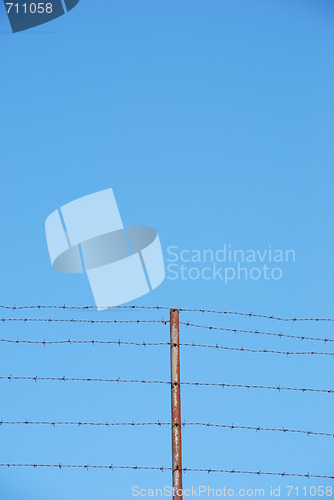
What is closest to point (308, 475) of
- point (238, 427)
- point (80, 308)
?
point (238, 427)

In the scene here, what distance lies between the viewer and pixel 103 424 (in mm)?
5773

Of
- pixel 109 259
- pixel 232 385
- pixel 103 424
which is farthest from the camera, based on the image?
pixel 109 259

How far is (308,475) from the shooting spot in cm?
589

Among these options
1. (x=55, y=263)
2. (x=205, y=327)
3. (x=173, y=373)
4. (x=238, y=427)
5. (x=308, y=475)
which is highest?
(x=55, y=263)

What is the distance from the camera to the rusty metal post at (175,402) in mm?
5781

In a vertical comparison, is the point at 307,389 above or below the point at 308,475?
above

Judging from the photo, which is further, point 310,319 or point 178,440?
point 310,319

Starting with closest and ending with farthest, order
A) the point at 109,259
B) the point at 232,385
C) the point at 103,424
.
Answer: the point at 103,424, the point at 232,385, the point at 109,259

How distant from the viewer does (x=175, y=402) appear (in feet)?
19.7

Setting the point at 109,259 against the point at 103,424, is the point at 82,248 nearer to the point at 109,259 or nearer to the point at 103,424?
the point at 109,259

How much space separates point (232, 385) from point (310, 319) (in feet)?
3.16

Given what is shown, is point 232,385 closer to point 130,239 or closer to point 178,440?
point 178,440

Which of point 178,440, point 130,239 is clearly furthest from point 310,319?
point 130,239

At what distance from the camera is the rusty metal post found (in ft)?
19.0
